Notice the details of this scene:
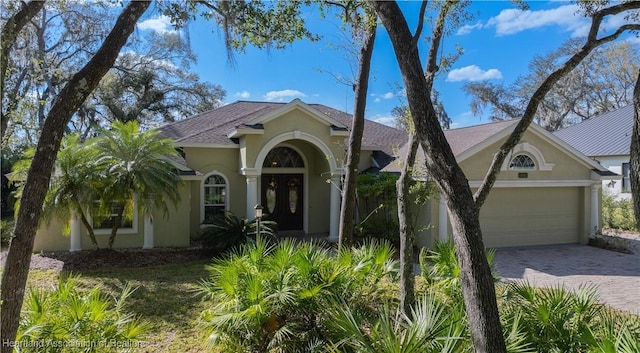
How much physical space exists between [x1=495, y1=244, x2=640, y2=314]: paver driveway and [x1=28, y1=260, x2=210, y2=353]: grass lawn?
301 inches

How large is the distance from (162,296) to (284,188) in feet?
30.2

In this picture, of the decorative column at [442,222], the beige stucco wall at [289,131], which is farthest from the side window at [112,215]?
the decorative column at [442,222]

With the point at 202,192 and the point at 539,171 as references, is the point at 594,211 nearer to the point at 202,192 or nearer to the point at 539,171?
the point at 539,171

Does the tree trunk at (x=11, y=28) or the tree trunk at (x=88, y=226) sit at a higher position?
the tree trunk at (x=11, y=28)

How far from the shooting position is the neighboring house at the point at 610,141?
73.8 feet

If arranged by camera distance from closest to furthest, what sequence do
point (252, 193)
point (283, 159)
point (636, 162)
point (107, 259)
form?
point (636, 162) < point (107, 259) < point (252, 193) < point (283, 159)

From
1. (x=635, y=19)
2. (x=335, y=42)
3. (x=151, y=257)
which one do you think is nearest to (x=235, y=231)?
(x=151, y=257)

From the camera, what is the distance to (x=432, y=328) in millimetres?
4262

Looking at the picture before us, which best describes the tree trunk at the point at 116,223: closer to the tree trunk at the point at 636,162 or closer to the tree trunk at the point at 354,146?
the tree trunk at the point at 354,146

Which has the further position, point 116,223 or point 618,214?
point 618,214

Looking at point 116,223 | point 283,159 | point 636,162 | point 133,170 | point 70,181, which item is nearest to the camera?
point 636,162

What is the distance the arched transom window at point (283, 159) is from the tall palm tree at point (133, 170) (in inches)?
215

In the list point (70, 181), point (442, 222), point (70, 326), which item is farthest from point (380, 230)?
point (70, 326)

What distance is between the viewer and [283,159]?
17.4 m
